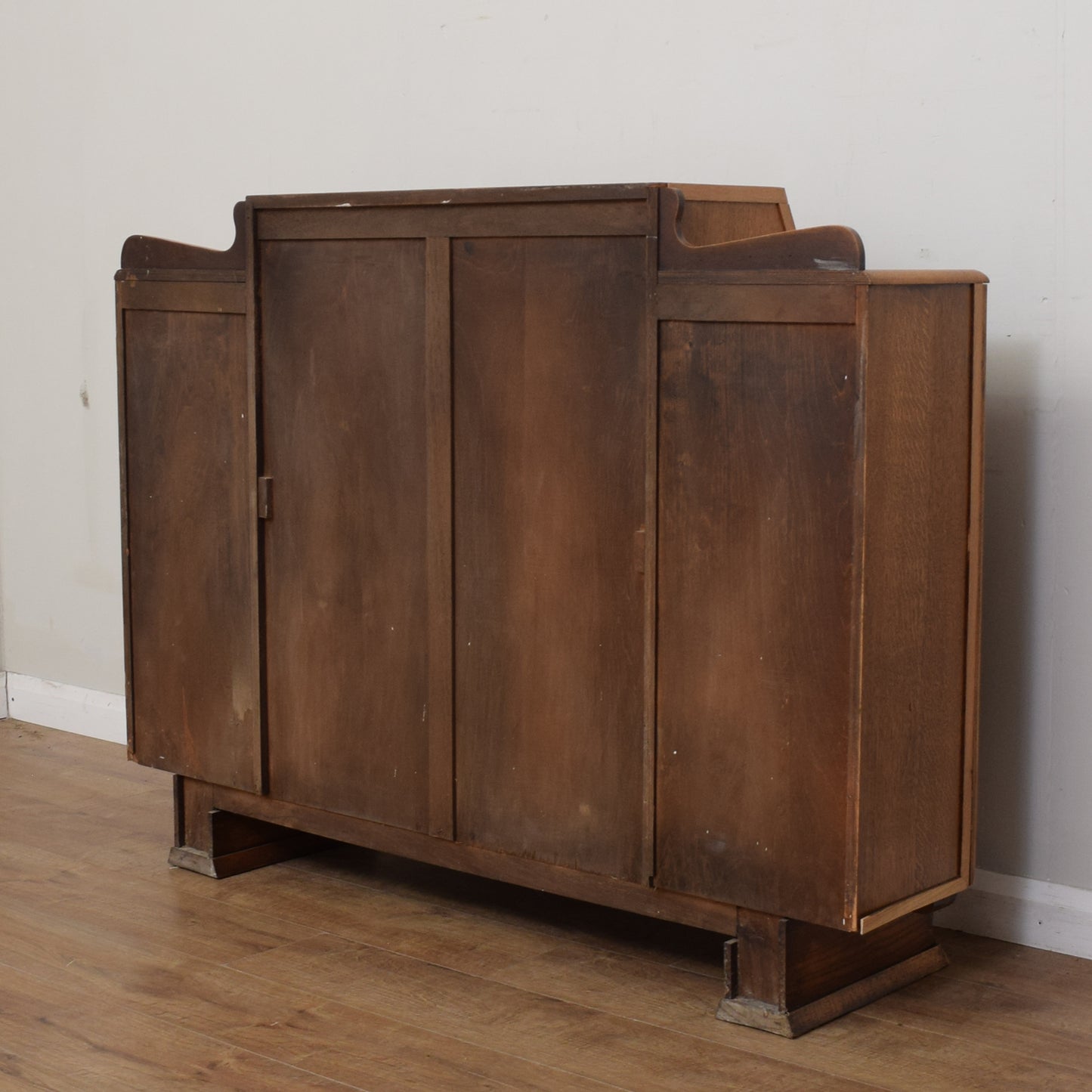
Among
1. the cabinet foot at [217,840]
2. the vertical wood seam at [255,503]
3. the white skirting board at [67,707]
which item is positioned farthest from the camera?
the white skirting board at [67,707]

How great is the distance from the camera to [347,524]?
2.86 metres

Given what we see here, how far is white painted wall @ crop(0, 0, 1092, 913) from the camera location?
2701mm

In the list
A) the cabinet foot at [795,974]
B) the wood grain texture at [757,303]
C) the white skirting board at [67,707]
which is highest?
the wood grain texture at [757,303]

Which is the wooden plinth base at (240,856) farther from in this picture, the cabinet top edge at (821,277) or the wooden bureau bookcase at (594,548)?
the cabinet top edge at (821,277)

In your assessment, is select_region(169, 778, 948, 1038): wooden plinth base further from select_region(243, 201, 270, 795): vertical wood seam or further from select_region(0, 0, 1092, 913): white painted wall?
select_region(0, 0, 1092, 913): white painted wall

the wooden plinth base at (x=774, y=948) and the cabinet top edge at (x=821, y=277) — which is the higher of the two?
the cabinet top edge at (x=821, y=277)

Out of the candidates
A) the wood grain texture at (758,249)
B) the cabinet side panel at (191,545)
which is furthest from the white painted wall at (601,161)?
the cabinet side panel at (191,545)

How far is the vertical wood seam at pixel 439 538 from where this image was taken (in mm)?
2682

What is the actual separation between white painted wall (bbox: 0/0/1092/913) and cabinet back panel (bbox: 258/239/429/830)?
699 mm

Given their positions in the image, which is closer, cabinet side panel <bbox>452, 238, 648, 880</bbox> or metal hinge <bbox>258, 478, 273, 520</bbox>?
cabinet side panel <bbox>452, 238, 648, 880</bbox>

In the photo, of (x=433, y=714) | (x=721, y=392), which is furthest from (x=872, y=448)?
(x=433, y=714)

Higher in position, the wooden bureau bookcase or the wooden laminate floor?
the wooden bureau bookcase

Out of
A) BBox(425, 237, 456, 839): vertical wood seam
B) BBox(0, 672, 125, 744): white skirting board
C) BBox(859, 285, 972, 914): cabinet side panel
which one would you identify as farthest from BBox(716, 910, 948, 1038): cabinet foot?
BBox(0, 672, 125, 744): white skirting board

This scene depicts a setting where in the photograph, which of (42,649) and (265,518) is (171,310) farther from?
(42,649)
